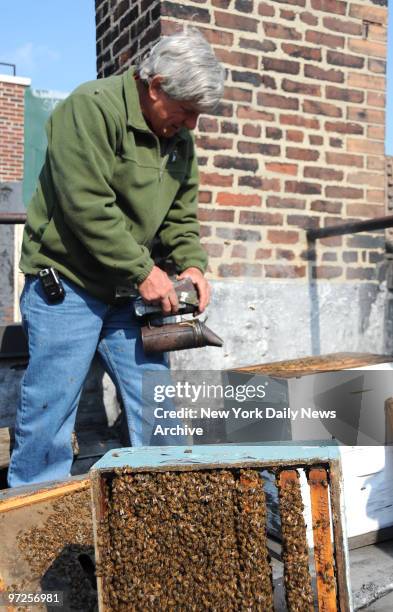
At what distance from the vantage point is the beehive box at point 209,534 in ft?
5.65

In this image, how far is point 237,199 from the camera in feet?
11.8

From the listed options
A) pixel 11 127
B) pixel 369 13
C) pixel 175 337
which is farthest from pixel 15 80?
pixel 175 337

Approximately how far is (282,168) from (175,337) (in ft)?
4.96

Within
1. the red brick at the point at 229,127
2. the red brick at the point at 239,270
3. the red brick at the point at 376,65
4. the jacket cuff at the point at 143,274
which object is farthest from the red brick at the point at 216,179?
the red brick at the point at 376,65

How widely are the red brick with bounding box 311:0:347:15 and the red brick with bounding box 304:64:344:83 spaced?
35 centimetres

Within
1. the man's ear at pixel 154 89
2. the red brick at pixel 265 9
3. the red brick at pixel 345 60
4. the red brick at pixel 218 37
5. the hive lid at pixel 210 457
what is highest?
the red brick at pixel 265 9

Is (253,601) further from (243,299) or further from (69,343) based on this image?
(243,299)

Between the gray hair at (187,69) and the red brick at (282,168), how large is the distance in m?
1.17

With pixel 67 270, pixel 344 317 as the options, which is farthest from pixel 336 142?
pixel 67 270

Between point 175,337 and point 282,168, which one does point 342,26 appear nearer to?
point 282,168

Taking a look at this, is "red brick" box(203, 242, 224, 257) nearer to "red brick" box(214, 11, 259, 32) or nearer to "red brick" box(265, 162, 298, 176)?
"red brick" box(265, 162, 298, 176)

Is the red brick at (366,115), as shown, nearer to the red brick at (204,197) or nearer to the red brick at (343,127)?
the red brick at (343,127)

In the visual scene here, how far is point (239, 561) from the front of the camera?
1765 mm

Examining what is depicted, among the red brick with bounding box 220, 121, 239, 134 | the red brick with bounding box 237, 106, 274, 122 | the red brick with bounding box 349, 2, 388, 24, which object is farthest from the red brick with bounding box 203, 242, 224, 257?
the red brick with bounding box 349, 2, 388, 24
